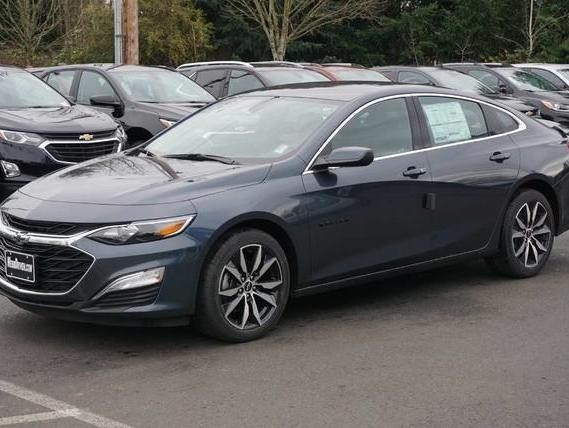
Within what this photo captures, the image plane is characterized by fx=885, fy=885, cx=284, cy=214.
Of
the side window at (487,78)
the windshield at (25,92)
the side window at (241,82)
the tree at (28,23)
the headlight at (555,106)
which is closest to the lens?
the windshield at (25,92)

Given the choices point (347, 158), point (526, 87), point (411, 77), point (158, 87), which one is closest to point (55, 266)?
point (347, 158)

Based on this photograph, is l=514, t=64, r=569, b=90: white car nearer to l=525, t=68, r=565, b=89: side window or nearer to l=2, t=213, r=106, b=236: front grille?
l=525, t=68, r=565, b=89: side window

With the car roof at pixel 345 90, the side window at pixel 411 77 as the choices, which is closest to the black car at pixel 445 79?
the side window at pixel 411 77

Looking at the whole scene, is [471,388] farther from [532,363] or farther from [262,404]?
[262,404]

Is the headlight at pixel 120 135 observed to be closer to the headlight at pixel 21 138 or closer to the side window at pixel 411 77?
the headlight at pixel 21 138

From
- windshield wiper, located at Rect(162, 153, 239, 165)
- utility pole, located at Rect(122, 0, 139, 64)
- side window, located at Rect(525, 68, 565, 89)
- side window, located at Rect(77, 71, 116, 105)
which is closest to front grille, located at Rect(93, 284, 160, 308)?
windshield wiper, located at Rect(162, 153, 239, 165)

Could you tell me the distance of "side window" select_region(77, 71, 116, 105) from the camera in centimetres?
1251

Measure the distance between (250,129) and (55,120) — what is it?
4.21 meters

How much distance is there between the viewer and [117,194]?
521 cm

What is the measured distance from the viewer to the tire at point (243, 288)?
5188 millimetres

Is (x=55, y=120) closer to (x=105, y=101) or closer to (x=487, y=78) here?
(x=105, y=101)

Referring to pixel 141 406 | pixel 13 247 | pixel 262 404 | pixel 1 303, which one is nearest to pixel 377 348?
pixel 262 404

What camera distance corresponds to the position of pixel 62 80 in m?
13.4

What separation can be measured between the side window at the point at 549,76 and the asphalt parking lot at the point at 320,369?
13.8 metres
